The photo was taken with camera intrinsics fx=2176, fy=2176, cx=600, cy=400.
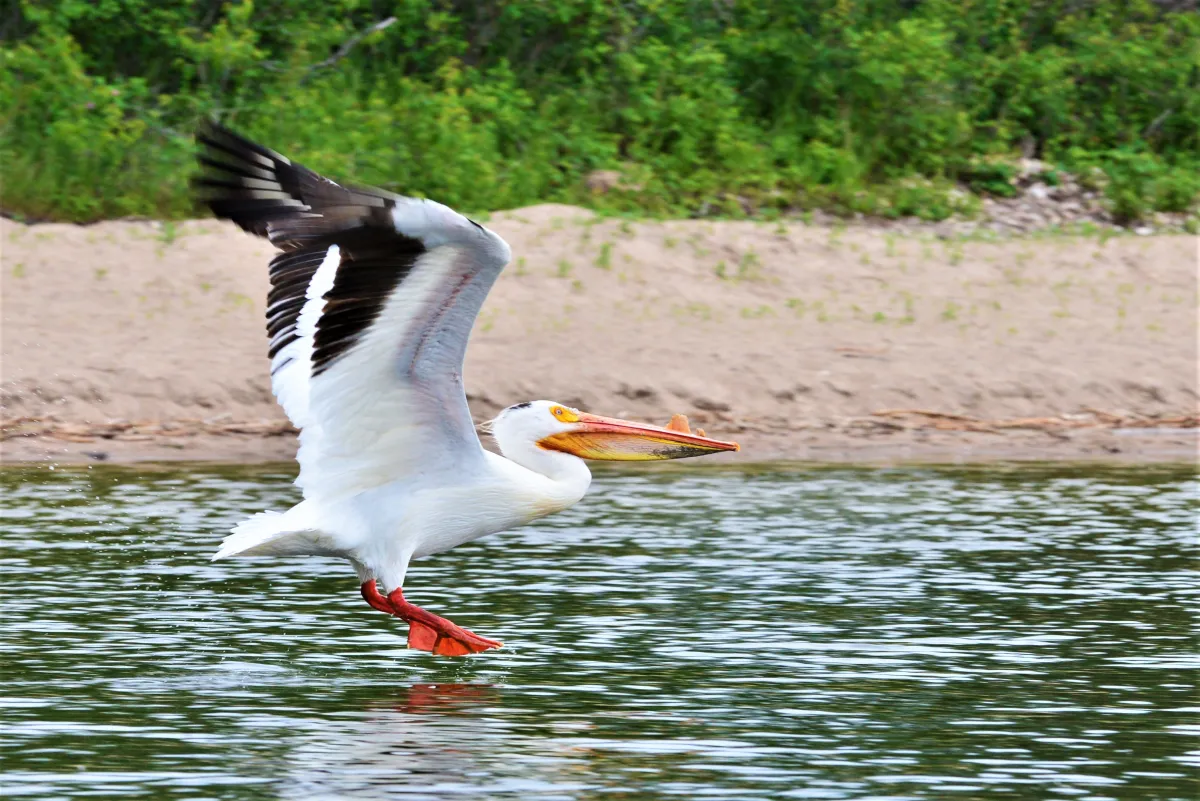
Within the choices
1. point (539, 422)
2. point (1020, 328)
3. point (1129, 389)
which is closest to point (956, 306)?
point (1020, 328)

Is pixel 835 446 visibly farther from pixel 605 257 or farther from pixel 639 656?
pixel 639 656

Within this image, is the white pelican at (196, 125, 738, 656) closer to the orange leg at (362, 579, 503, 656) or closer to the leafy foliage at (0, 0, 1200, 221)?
the orange leg at (362, 579, 503, 656)

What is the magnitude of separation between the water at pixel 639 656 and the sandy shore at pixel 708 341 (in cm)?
203

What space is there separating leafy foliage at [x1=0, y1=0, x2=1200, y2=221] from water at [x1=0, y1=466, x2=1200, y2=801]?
6.32 metres

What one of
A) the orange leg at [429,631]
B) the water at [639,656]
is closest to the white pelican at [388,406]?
the orange leg at [429,631]

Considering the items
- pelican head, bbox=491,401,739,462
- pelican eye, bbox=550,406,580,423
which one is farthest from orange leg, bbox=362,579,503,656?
pelican eye, bbox=550,406,580,423

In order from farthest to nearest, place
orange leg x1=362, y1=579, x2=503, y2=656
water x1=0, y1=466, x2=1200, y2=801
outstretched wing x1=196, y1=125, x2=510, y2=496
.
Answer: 1. orange leg x1=362, y1=579, x2=503, y2=656
2. outstretched wing x1=196, y1=125, x2=510, y2=496
3. water x1=0, y1=466, x2=1200, y2=801

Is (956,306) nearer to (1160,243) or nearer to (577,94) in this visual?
(1160,243)

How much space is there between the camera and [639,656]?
7.36m

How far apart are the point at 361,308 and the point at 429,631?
1394mm

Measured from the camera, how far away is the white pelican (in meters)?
6.36

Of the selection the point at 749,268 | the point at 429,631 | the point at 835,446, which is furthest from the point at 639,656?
the point at 749,268

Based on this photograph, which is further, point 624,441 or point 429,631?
point 624,441

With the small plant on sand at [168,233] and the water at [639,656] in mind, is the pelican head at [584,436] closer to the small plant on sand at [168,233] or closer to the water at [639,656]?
the water at [639,656]
